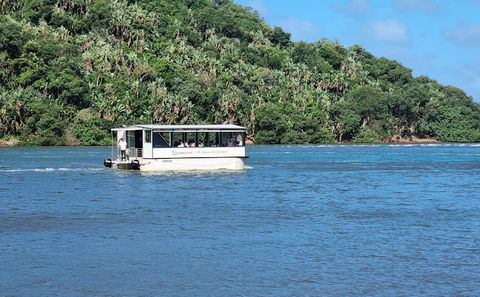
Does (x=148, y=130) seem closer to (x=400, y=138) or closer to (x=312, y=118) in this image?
(x=312, y=118)

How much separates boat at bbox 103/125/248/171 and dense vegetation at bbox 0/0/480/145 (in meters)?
71.3

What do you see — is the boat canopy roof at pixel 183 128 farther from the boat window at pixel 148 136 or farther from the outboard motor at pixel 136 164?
the outboard motor at pixel 136 164

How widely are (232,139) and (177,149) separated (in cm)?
493

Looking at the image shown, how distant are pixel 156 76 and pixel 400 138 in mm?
66350

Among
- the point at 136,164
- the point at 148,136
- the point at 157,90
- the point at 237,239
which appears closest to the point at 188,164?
the point at 148,136

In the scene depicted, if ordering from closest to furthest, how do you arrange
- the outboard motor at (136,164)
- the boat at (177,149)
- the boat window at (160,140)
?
the boat window at (160,140) → the boat at (177,149) → the outboard motor at (136,164)

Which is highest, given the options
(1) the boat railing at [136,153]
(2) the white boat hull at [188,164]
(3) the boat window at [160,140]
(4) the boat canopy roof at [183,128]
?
(4) the boat canopy roof at [183,128]

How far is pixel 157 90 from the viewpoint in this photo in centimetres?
14838

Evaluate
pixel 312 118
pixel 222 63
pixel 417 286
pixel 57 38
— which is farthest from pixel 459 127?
pixel 417 286

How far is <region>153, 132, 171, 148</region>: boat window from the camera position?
59344 millimetres

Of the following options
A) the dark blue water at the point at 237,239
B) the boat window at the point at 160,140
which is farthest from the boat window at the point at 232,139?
the dark blue water at the point at 237,239

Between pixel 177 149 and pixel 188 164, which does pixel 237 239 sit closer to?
pixel 177 149

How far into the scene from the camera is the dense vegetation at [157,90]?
139 metres

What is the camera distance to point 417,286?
63.0 feet
